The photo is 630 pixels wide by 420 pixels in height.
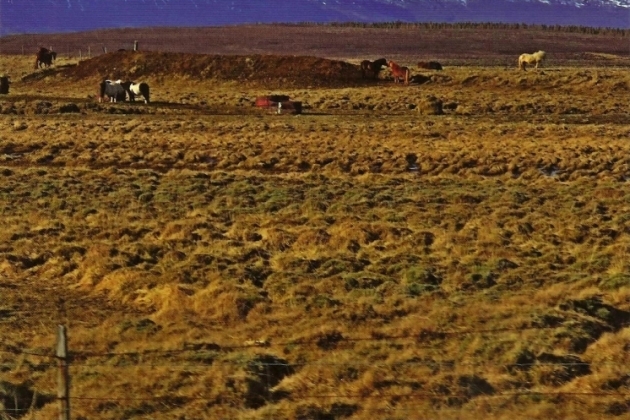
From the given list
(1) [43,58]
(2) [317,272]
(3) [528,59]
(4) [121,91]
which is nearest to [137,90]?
(4) [121,91]

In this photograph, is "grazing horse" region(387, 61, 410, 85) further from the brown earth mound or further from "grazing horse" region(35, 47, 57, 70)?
"grazing horse" region(35, 47, 57, 70)

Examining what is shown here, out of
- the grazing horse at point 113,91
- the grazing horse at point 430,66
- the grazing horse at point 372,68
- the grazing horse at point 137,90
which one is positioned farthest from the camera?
the grazing horse at point 430,66

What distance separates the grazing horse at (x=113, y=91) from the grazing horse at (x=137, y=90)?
0.31 metres

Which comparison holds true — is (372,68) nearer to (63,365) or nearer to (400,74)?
(400,74)

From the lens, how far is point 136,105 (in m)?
34.8

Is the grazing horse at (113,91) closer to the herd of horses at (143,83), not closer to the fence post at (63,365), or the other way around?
the herd of horses at (143,83)

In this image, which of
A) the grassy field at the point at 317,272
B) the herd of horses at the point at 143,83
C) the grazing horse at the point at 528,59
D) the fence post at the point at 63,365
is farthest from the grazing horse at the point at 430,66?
the fence post at the point at 63,365

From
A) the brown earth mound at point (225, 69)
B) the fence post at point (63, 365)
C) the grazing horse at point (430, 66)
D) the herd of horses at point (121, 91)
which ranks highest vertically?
the grazing horse at point (430, 66)

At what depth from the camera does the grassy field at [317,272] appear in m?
6.83

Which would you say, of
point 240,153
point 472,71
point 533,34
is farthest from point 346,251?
point 533,34

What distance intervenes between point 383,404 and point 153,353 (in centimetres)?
250

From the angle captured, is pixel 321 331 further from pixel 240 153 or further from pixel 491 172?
pixel 240 153

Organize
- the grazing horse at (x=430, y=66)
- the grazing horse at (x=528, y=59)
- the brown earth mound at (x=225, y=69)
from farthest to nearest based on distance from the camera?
the grazing horse at (x=430, y=66)
the grazing horse at (x=528, y=59)
the brown earth mound at (x=225, y=69)

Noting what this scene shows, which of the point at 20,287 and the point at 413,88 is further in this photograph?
the point at 413,88
